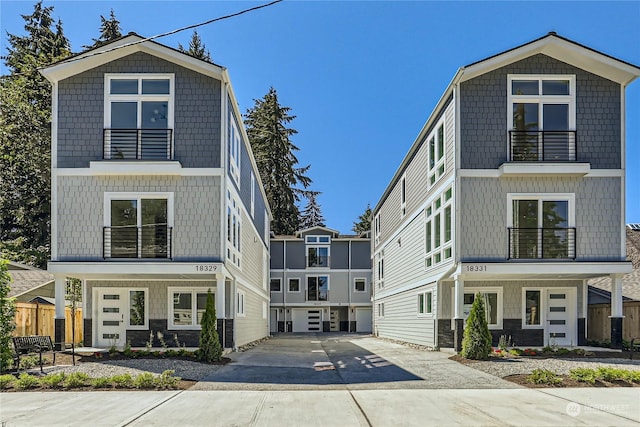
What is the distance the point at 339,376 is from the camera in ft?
43.1

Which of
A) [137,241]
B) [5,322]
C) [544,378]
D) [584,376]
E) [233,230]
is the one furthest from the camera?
[233,230]

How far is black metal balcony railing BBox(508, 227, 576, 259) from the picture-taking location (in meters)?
16.8

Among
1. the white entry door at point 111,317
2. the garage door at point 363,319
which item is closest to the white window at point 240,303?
the white entry door at point 111,317

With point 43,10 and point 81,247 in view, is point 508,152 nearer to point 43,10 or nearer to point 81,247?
point 81,247

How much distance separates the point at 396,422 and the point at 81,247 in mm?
11755

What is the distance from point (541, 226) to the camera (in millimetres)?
16906

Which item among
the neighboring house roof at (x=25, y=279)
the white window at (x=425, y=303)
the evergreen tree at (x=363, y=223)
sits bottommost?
the white window at (x=425, y=303)

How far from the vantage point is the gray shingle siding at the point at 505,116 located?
55.3 ft

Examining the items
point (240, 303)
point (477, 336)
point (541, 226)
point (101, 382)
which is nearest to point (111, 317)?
point (240, 303)

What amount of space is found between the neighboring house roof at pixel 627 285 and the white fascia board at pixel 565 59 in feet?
23.2

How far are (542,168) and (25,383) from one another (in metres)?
13.8

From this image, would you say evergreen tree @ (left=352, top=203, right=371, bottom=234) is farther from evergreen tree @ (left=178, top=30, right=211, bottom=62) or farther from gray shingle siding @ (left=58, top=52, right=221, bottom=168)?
gray shingle siding @ (left=58, top=52, right=221, bottom=168)

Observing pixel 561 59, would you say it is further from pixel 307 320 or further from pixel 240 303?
Answer: pixel 307 320

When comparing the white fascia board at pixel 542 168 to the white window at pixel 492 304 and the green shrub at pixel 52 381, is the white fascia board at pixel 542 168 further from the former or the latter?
the green shrub at pixel 52 381
